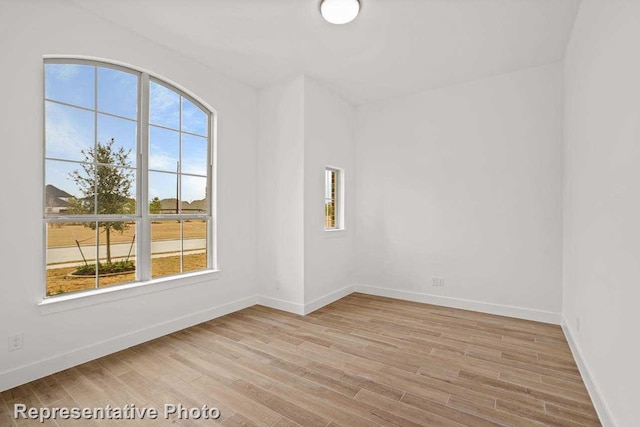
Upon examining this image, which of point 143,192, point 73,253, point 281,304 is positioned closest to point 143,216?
point 143,192

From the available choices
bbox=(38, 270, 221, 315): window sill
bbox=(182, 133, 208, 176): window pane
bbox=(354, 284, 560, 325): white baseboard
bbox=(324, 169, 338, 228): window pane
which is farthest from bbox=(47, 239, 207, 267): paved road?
bbox=(354, 284, 560, 325): white baseboard

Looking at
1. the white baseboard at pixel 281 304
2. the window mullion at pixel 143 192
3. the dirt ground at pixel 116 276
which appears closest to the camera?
the dirt ground at pixel 116 276

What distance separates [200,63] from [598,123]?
3.95 meters

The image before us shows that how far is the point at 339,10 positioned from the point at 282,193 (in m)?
2.26

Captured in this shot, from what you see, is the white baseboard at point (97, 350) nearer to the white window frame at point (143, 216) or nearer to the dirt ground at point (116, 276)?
the white window frame at point (143, 216)

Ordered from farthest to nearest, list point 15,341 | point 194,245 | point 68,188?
1. point 194,245
2. point 68,188
3. point 15,341

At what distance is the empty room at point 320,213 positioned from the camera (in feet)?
6.74

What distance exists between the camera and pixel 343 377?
2436 millimetres

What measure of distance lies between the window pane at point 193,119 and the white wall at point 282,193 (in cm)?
82

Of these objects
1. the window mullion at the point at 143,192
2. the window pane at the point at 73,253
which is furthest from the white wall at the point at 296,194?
the window pane at the point at 73,253

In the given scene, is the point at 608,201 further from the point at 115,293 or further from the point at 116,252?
the point at 116,252

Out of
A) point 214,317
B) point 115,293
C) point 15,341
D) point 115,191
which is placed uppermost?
point 115,191

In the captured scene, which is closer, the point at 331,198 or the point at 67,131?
the point at 67,131

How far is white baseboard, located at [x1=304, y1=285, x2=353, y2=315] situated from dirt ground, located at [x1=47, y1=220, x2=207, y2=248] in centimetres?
166
